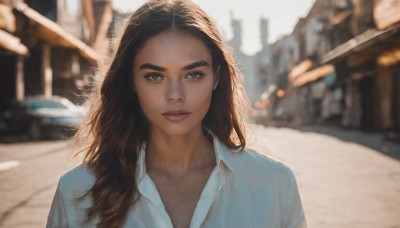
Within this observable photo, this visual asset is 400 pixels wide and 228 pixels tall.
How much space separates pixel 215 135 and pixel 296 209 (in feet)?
2.01

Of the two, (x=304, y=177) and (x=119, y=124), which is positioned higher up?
(x=119, y=124)

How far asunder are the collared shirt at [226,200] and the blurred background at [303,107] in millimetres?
541

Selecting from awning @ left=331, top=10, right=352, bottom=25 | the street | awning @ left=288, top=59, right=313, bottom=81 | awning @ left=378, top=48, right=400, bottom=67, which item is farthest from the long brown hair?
awning @ left=288, top=59, right=313, bottom=81

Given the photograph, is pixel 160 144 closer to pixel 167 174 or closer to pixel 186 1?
pixel 167 174

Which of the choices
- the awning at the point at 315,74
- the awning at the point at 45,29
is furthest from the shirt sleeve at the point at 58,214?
the awning at the point at 315,74

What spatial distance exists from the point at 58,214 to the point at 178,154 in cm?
73

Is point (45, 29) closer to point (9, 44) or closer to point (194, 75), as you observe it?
point (9, 44)

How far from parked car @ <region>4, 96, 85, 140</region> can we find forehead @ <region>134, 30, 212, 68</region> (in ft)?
42.7

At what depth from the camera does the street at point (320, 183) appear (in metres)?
4.55

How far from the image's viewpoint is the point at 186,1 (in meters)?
2.44

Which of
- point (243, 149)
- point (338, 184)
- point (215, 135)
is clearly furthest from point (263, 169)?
point (338, 184)

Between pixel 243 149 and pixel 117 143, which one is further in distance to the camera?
pixel 117 143

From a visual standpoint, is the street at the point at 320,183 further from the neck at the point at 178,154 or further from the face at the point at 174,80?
the face at the point at 174,80

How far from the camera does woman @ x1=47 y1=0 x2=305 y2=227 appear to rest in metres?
1.98
